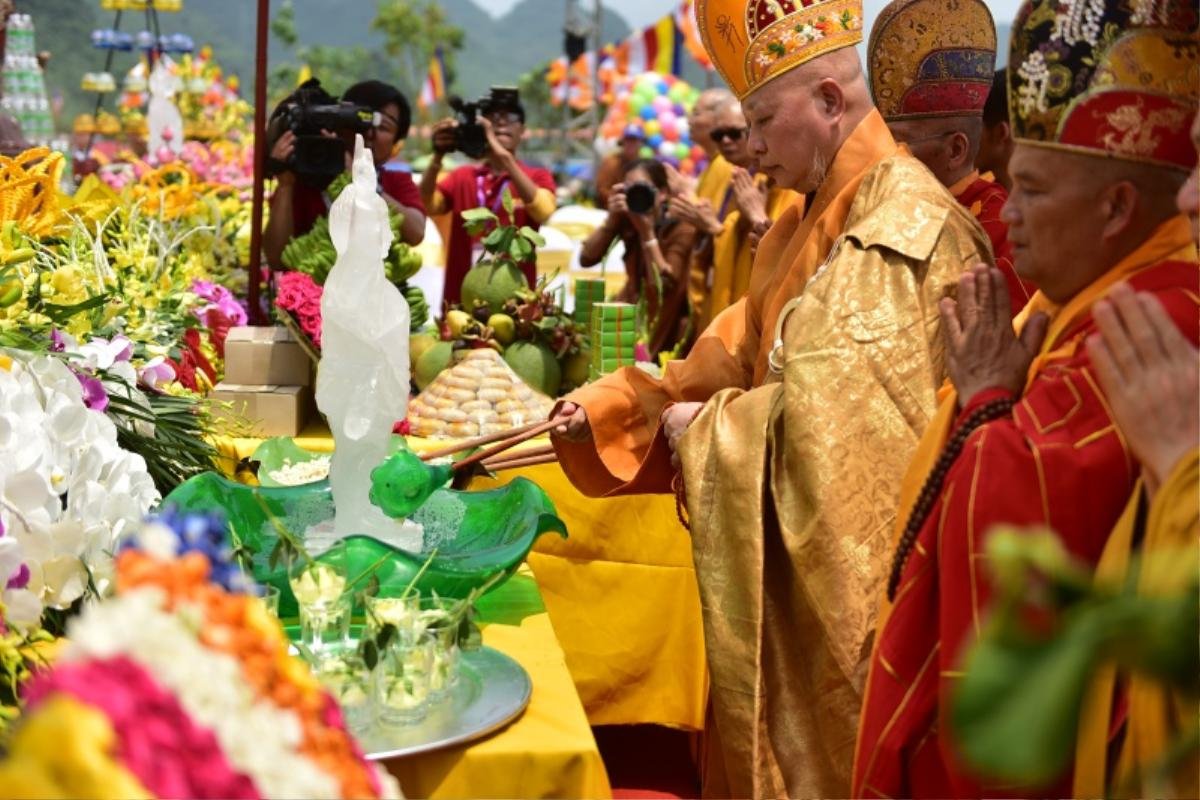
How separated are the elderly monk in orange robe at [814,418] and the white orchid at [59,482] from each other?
0.82 m

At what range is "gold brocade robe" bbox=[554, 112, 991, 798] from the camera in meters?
1.95

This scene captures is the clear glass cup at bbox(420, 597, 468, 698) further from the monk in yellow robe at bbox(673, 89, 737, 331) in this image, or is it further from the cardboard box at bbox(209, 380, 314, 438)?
the monk in yellow robe at bbox(673, 89, 737, 331)

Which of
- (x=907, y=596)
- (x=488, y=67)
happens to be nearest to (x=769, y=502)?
(x=907, y=596)

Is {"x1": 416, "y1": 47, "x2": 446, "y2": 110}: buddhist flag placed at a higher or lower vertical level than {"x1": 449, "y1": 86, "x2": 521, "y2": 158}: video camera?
lower

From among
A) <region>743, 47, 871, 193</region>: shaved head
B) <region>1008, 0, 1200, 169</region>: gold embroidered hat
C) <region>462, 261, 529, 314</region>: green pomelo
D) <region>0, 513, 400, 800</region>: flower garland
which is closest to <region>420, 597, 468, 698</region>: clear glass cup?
<region>0, 513, 400, 800</region>: flower garland

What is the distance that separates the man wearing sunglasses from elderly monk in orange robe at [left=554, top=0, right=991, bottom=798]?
2377 millimetres

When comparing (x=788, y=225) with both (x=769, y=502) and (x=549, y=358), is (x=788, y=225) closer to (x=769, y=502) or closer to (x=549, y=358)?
(x=769, y=502)

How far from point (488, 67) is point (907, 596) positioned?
11482 cm

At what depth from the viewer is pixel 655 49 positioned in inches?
625

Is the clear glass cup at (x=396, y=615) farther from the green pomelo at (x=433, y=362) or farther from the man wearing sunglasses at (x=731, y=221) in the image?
the man wearing sunglasses at (x=731, y=221)

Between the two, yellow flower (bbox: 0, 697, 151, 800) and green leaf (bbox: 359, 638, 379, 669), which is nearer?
yellow flower (bbox: 0, 697, 151, 800)

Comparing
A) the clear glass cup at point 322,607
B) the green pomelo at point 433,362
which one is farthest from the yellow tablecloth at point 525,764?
the green pomelo at point 433,362

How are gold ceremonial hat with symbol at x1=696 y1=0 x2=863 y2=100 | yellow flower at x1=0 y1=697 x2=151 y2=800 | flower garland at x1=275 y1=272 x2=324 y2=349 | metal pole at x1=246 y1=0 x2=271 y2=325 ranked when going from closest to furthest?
yellow flower at x1=0 y1=697 x2=151 y2=800 → gold ceremonial hat with symbol at x1=696 y1=0 x2=863 y2=100 → flower garland at x1=275 y1=272 x2=324 y2=349 → metal pole at x1=246 y1=0 x2=271 y2=325

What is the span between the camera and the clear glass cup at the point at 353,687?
1520mm
